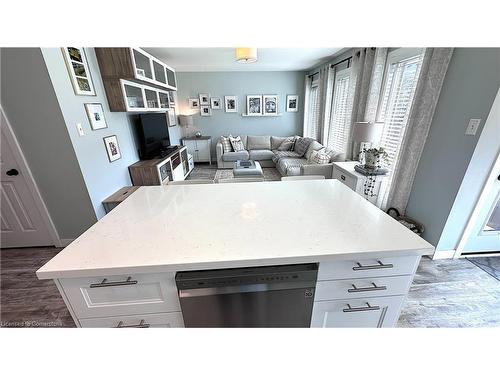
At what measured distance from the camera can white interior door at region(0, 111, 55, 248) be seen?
1.91 m

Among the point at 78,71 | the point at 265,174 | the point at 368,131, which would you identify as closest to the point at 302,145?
the point at 265,174

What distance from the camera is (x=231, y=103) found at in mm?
5430

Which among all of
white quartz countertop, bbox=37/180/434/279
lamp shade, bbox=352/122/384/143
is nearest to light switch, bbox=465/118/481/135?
lamp shade, bbox=352/122/384/143

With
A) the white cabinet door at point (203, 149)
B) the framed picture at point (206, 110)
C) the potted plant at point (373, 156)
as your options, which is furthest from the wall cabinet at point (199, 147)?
the potted plant at point (373, 156)

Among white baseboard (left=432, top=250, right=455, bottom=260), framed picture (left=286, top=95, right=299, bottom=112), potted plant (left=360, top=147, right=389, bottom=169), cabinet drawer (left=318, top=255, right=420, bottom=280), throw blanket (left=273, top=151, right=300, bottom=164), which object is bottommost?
white baseboard (left=432, top=250, right=455, bottom=260)

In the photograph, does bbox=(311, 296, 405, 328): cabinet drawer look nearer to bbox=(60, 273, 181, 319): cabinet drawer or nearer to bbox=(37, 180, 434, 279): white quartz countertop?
bbox=(37, 180, 434, 279): white quartz countertop

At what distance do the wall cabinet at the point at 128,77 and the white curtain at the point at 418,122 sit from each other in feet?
10.5

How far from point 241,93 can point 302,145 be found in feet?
7.44

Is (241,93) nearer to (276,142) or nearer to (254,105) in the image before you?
(254,105)

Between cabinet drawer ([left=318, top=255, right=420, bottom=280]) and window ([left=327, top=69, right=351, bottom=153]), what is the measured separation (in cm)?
293

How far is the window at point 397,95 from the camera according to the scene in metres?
2.15

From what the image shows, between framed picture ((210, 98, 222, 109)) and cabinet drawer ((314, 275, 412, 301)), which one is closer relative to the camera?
cabinet drawer ((314, 275, 412, 301))

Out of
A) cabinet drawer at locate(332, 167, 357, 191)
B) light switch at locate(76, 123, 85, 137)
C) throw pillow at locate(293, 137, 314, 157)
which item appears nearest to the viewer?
light switch at locate(76, 123, 85, 137)
